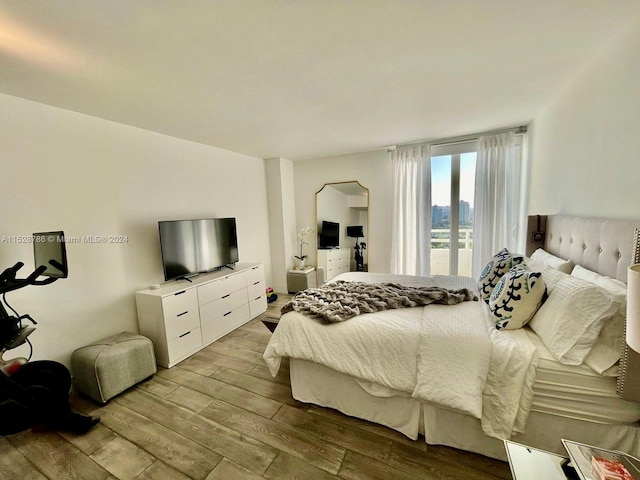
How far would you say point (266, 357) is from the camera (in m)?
1.88

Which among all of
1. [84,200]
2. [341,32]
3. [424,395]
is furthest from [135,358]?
[341,32]

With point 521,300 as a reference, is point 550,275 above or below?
above

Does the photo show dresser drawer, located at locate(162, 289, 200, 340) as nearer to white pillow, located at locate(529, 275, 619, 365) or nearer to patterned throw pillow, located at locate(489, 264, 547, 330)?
patterned throw pillow, located at locate(489, 264, 547, 330)

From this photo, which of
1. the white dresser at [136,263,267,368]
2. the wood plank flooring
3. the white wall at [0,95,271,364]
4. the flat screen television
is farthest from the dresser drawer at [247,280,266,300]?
the wood plank flooring

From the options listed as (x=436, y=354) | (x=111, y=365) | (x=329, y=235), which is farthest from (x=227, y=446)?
(x=329, y=235)

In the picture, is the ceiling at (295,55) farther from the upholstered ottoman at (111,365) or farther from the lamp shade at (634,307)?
the upholstered ottoman at (111,365)

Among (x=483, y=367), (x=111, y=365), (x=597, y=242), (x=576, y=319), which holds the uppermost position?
(x=597, y=242)

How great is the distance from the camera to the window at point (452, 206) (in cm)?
340

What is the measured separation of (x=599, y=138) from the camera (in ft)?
5.38

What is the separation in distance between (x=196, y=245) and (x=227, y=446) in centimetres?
204

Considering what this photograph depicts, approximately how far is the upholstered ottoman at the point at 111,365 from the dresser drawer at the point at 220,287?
653 mm

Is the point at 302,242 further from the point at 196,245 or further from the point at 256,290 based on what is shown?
the point at 196,245

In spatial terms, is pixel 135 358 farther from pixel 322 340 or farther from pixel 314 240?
pixel 314 240

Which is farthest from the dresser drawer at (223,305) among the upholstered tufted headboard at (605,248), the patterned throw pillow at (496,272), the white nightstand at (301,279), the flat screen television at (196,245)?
the upholstered tufted headboard at (605,248)
